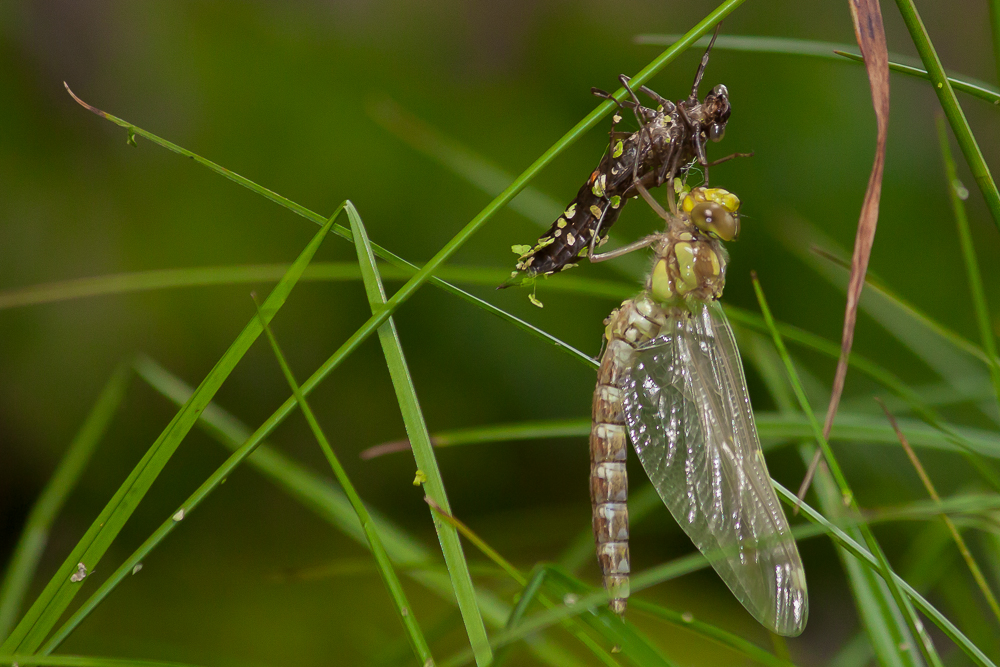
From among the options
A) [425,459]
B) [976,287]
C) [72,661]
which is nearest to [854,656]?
[976,287]

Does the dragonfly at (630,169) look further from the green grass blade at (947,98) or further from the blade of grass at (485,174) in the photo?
the green grass blade at (947,98)

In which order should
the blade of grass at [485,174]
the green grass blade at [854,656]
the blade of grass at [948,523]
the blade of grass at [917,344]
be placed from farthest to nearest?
the blade of grass at [485,174], the green grass blade at [854,656], the blade of grass at [917,344], the blade of grass at [948,523]

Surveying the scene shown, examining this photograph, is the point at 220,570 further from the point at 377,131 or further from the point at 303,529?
the point at 377,131

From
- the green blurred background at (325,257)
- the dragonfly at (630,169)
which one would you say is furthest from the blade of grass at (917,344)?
the green blurred background at (325,257)

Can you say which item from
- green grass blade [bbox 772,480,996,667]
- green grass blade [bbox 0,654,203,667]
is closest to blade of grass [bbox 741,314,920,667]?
green grass blade [bbox 772,480,996,667]

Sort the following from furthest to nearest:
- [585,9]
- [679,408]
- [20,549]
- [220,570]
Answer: [585,9] → [220,570] → [679,408] → [20,549]

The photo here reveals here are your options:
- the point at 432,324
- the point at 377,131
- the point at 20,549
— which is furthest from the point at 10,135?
→ the point at 20,549
